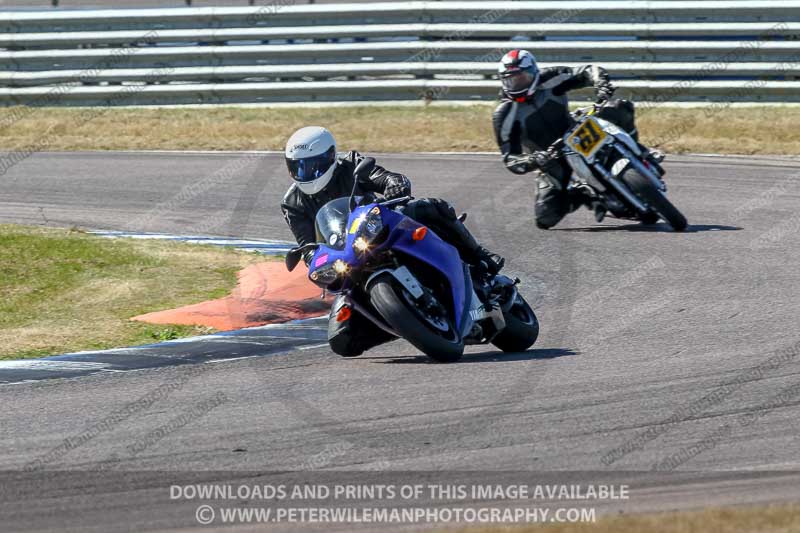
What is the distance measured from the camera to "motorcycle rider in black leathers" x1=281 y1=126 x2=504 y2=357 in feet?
26.9

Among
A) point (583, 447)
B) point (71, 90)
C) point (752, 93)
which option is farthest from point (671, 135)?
point (583, 447)

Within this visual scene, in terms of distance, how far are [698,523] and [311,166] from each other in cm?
479

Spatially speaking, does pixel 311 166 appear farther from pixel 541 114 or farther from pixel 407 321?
pixel 541 114

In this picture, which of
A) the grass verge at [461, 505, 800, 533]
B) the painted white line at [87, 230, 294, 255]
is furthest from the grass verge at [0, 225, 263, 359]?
the grass verge at [461, 505, 800, 533]

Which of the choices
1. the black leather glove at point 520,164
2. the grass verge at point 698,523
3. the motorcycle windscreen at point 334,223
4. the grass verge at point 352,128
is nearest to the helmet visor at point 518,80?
the black leather glove at point 520,164

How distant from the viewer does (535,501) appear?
5.07 m

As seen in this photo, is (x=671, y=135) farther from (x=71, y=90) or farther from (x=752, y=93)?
(x=71, y=90)

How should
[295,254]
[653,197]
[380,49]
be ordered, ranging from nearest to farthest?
[295,254] → [653,197] → [380,49]

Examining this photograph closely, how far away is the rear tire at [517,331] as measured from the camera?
8.27 meters

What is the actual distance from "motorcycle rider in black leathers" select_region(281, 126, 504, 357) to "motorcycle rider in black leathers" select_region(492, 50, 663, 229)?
439cm

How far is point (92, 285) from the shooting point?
11.4 meters

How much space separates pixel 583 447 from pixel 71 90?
52.8 feet

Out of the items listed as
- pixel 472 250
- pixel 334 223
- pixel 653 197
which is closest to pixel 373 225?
pixel 334 223
